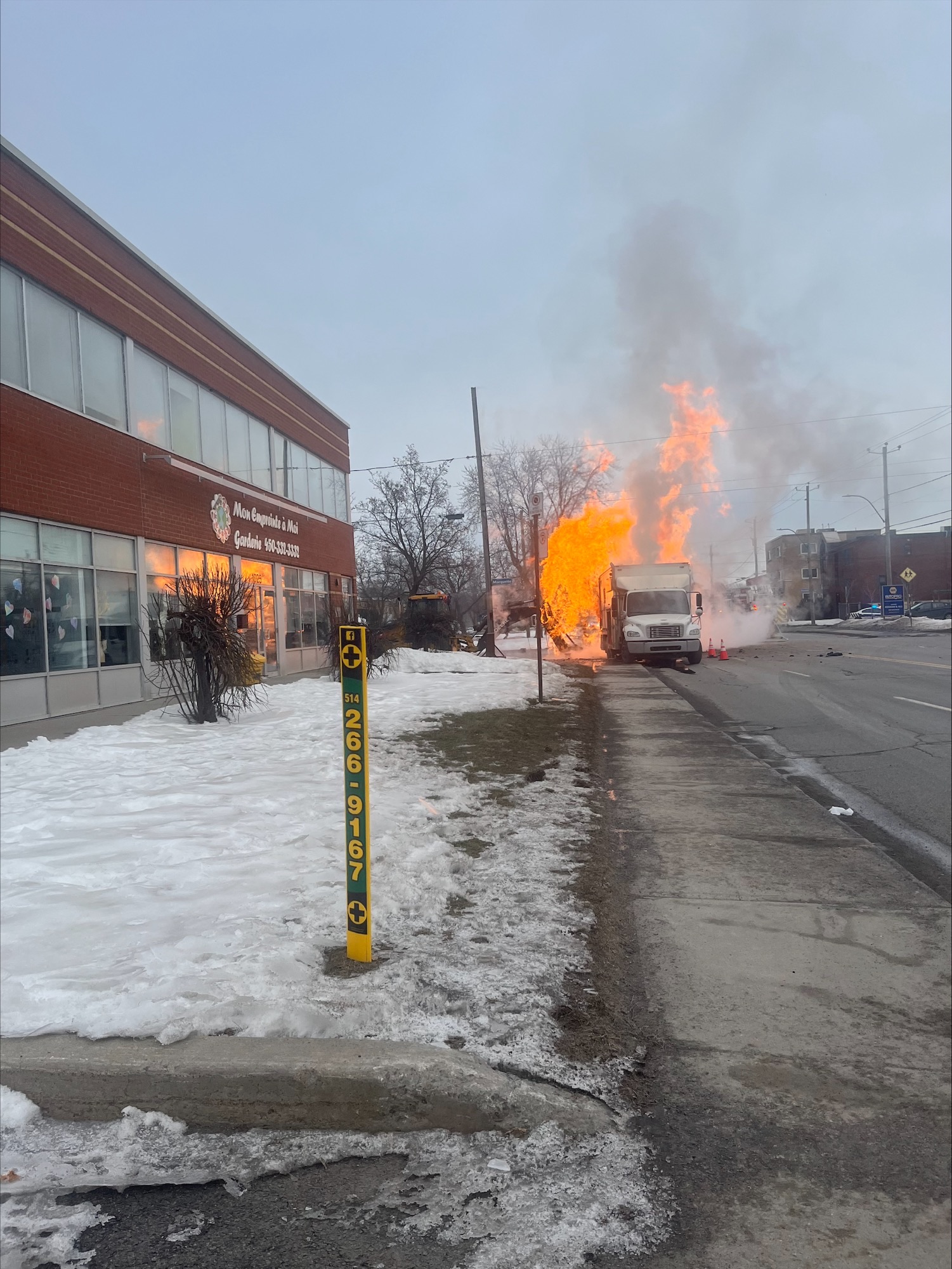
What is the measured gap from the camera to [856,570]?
78.9 metres

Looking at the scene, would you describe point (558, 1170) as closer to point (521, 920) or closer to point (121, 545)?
point (521, 920)

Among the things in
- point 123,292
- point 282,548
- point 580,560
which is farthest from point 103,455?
point 580,560

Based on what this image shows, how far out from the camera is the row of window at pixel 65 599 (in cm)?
1208

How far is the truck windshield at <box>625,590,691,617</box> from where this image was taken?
25859 millimetres

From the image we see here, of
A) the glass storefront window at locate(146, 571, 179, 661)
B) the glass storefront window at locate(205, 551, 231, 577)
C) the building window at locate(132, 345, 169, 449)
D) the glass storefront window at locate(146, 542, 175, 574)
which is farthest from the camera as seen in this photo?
the glass storefront window at locate(205, 551, 231, 577)

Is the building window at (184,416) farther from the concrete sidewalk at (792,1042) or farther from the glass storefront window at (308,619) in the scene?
the concrete sidewalk at (792,1042)

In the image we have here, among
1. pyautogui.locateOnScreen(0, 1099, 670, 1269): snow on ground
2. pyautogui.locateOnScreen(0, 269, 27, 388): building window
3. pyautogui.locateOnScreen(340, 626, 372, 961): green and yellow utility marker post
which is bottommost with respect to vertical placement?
pyautogui.locateOnScreen(0, 1099, 670, 1269): snow on ground

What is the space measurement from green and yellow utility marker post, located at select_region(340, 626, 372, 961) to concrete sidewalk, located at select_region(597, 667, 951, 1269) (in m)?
1.30

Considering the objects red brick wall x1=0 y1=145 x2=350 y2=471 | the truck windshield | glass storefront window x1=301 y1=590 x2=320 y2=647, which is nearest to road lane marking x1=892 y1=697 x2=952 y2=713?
the truck windshield

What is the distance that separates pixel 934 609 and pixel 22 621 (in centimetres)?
6415

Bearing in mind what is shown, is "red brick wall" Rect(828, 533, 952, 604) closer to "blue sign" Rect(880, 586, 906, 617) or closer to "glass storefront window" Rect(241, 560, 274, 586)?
"blue sign" Rect(880, 586, 906, 617)

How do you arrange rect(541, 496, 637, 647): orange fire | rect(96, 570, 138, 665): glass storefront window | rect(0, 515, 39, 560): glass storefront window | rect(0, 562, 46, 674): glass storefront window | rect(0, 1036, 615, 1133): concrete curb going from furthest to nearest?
1. rect(541, 496, 637, 647): orange fire
2. rect(96, 570, 138, 665): glass storefront window
3. rect(0, 515, 39, 560): glass storefront window
4. rect(0, 562, 46, 674): glass storefront window
5. rect(0, 1036, 615, 1133): concrete curb

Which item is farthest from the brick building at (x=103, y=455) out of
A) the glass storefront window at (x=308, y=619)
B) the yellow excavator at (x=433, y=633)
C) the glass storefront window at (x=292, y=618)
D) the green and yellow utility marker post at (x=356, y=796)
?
the yellow excavator at (x=433, y=633)

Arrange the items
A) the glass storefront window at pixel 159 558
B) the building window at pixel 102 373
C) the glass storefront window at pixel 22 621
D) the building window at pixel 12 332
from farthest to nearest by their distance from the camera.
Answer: the glass storefront window at pixel 159 558 → the building window at pixel 102 373 → the building window at pixel 12 332 → the glass storefront window at pixel 22 621
